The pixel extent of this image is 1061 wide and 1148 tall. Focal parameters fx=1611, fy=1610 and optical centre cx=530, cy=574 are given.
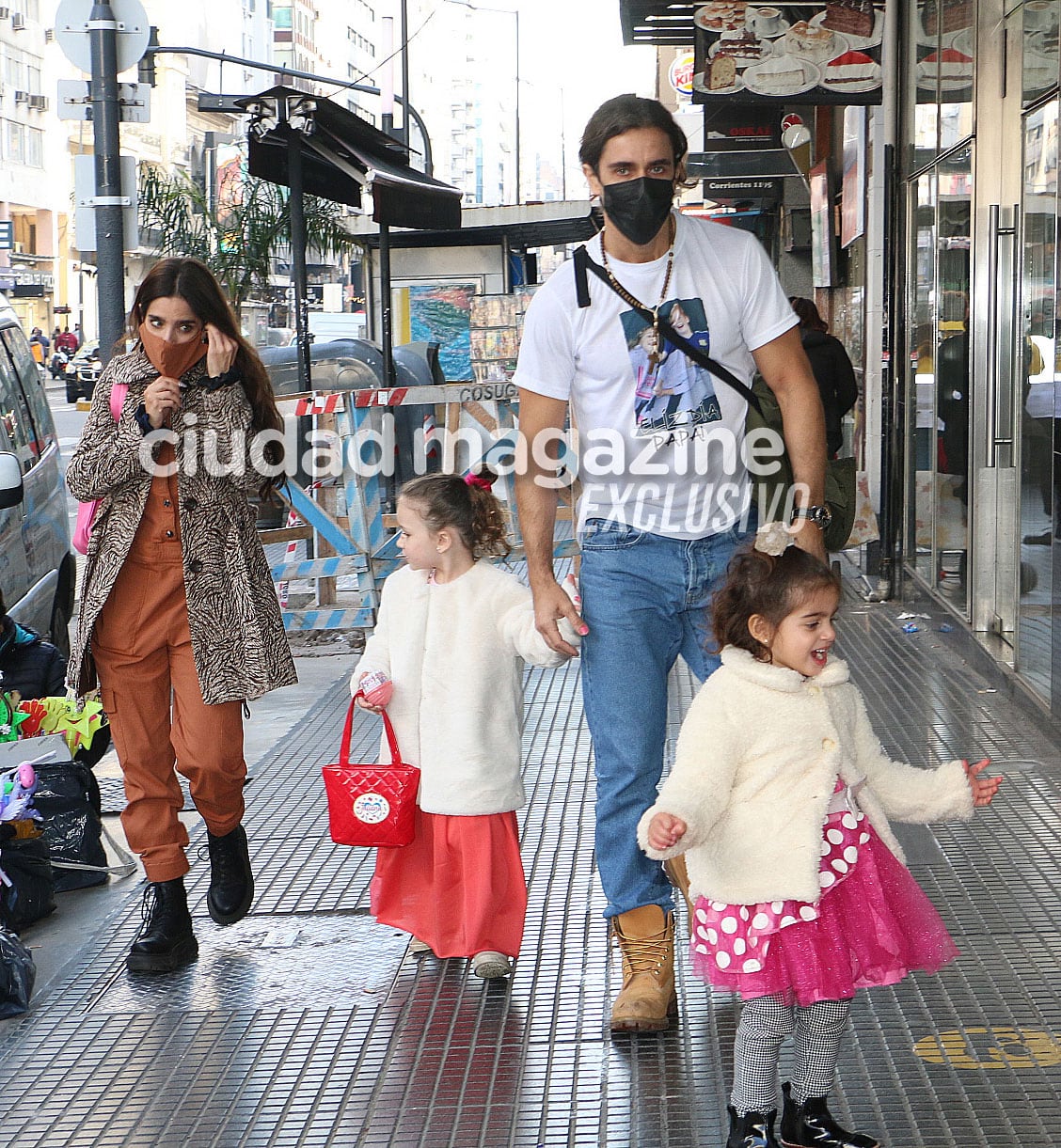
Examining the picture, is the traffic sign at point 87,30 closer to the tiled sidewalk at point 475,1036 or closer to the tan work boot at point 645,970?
the tiled sidewalk at point 475,1036

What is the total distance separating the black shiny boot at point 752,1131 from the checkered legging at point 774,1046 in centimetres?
1

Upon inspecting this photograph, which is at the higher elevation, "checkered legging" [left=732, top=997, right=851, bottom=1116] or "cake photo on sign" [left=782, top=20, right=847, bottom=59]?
"cake photo on sign" [left=782, top=20, right=847, bottom=59]

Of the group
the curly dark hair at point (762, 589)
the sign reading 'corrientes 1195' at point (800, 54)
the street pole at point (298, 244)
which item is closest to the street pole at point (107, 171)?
the street pole at point (298, 244)

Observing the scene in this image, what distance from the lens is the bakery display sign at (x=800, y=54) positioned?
10.5m

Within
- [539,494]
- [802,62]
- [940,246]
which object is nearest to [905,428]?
[940,246]

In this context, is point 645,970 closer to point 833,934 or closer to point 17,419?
point 833,934

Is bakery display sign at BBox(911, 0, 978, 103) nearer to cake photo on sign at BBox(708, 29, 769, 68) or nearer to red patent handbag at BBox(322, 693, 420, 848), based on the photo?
cake photo on sign at BBox(708, 29, 769, 68)

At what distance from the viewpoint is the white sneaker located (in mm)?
4164

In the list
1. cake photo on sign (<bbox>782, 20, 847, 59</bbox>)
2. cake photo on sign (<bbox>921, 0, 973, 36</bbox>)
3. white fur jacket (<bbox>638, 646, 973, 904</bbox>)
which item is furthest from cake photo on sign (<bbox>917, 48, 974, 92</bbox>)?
white fur jacket (<bbox>638, 646, 973, 904</bbox>)

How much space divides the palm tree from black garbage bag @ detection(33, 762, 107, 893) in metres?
10.8

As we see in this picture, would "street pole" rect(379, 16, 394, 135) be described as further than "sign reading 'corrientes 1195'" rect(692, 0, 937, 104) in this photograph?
Yes

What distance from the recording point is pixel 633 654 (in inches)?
150

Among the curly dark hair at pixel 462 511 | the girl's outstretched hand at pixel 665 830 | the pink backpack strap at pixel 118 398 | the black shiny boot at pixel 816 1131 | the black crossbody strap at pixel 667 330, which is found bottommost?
the black shiny boot at pixel 816 1131

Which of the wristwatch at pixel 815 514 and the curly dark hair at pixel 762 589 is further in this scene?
the wristwatch at pixel 815 514
